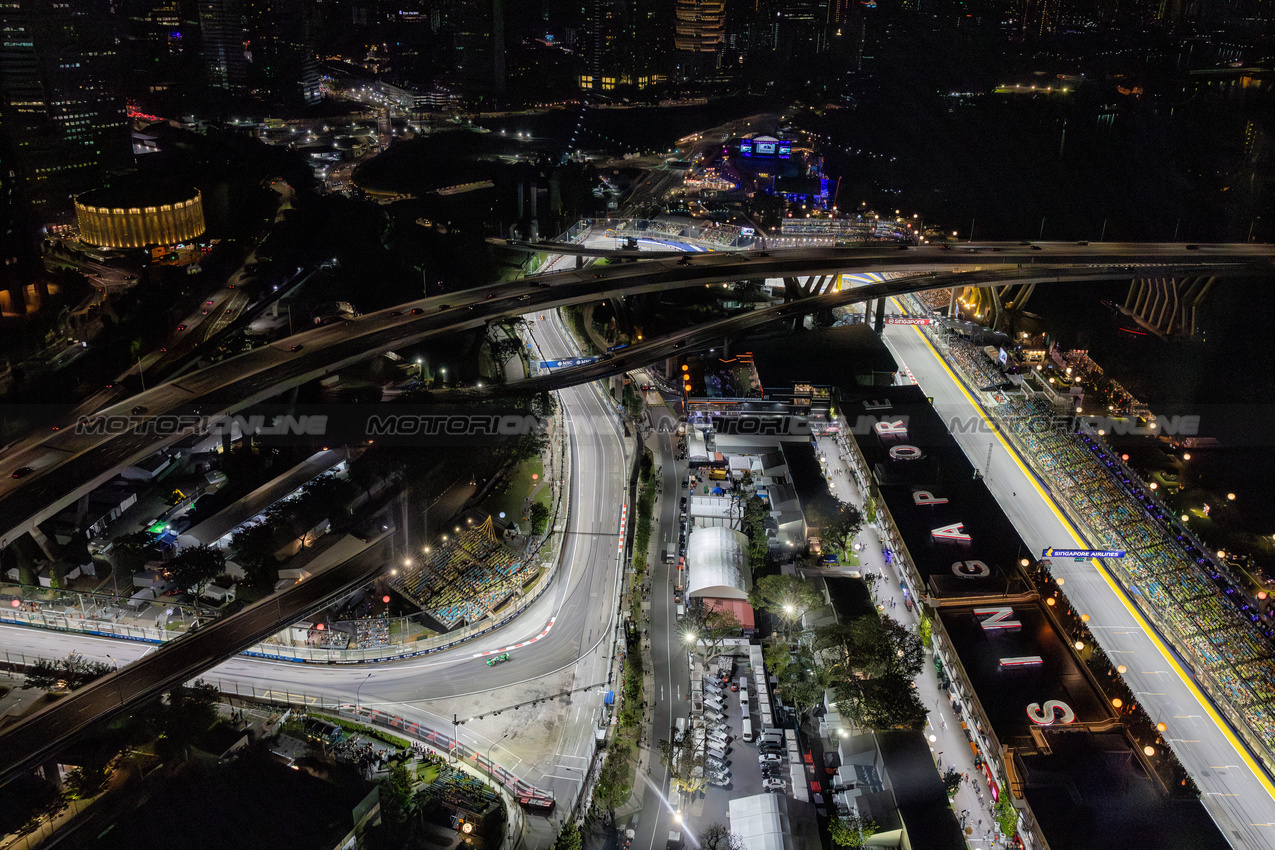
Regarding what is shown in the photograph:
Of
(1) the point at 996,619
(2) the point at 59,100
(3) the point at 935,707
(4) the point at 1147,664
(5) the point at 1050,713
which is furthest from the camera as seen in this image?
(2) the point at 59,100

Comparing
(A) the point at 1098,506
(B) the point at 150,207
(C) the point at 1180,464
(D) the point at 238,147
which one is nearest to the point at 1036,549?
(A) the point at 1098,506

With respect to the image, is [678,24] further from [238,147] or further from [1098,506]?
[1098,506]

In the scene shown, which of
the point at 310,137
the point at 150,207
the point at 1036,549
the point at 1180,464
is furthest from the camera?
the point at 310,137

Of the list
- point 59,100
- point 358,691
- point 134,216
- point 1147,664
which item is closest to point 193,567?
point 358,691

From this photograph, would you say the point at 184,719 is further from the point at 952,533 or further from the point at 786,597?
the point at 952,533

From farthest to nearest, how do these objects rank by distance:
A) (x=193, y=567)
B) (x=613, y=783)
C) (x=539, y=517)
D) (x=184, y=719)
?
(x=539, y=517) < (x=193, y=567) < (x=184, y=719) < (x=613, y=783)

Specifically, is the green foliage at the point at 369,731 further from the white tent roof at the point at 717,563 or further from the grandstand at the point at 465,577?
the white tent roof at the point at 717,563
